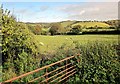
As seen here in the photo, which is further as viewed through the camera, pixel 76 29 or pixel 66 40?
pixel 76 29

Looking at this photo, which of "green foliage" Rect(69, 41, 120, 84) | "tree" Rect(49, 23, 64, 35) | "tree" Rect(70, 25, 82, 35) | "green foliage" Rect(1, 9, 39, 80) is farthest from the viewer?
"tree" Rect(70, 25, 82, 35)

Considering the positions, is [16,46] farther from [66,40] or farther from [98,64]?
[66,40]

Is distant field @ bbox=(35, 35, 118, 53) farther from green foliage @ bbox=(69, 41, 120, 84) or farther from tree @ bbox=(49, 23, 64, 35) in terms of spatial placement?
tree @ bbox=(49, 23, 64, 35)

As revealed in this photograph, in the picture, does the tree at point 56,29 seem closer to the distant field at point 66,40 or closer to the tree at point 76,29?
the tree at point 76,29

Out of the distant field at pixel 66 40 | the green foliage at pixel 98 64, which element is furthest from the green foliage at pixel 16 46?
the green foliage at pixel 98 64

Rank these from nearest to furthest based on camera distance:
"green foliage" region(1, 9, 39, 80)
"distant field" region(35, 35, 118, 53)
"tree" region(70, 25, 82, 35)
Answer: "green foliage" region(1, 9, 39, 80) < "distant field" region(35, 35, 118, 53) < "tree" region(70, 25, 82, 35)

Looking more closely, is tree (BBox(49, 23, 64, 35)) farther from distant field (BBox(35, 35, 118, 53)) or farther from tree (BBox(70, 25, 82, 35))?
distant field (BBox(35, 35, 118, 53))

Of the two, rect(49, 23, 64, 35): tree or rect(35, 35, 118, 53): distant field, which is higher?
rect(49, 23, 64, 35): tree

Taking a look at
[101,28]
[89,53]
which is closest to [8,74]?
[89,53]

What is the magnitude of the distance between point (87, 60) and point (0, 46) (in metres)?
3.39

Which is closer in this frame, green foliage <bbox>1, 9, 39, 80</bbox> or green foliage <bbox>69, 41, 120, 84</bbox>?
green foliage <bbox>69, 41, 120, 84</bbox>

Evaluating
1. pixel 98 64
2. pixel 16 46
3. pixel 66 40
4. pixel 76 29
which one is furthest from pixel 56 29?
pixel 98 64

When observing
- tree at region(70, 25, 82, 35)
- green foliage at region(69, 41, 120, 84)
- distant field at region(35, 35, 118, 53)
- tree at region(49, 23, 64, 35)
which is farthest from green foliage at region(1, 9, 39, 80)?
tree at region(70, 25, 82, 35)

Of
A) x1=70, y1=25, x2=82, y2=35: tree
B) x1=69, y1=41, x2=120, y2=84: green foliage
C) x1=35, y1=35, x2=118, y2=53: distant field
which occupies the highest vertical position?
x1=70, y1=25, x2=82, y2=35: tree
